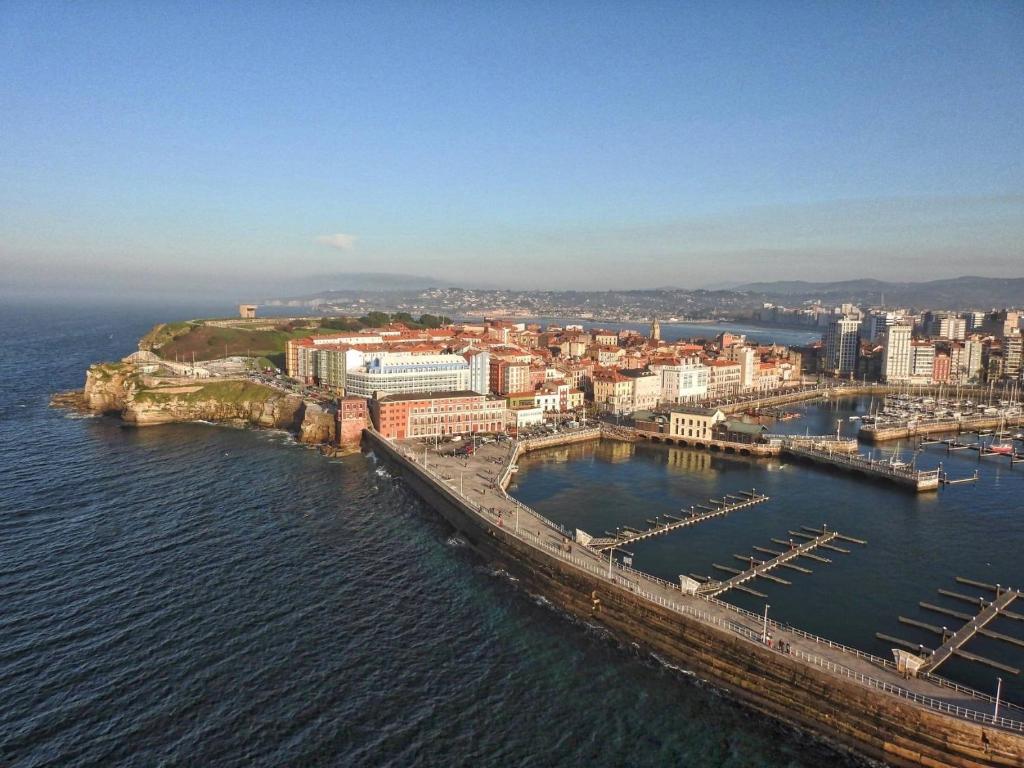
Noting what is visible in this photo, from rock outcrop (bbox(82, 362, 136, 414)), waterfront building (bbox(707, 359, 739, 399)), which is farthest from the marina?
rock outcrop (bbox(82, 362, 136, 414))

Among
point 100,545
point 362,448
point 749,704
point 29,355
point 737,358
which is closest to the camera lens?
point 749,704

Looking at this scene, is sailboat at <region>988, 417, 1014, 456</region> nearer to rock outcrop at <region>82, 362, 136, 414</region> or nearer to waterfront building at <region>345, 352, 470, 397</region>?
waterfront building at <region>345, 352, 470, 397</region>

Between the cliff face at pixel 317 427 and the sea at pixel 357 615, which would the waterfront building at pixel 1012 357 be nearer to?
the sea at pixel 357 615

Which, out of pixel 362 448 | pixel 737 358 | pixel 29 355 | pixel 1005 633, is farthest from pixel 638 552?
pixel 29 355

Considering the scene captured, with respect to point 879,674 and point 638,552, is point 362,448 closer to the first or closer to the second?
point 638,552

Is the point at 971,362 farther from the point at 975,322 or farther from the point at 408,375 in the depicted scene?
the point at 408,375
